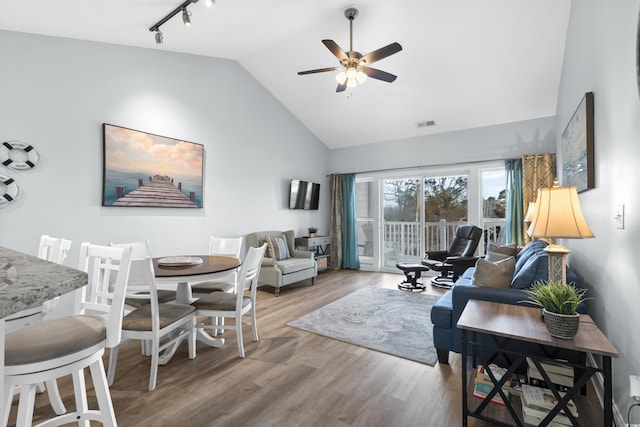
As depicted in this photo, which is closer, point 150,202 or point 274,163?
point 150,202

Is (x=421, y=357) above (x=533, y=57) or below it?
below

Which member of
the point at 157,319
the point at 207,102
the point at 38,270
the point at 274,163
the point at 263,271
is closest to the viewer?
the point at 38,270

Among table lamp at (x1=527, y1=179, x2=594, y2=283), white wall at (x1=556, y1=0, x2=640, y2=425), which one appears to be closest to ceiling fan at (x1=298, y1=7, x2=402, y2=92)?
white wall at (x1=556, y1=0, x2=640, y2=425)

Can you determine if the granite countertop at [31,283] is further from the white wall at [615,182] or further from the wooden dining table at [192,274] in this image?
the white wall at [615,182]

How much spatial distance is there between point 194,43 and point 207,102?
0.78 m

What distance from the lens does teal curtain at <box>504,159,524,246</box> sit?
4.71 meters

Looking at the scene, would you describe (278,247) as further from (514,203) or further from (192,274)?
(514,203)

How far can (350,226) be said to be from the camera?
6.46 metres

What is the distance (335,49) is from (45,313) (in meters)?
3.04

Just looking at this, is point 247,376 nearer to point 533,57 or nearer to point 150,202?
point 150,202

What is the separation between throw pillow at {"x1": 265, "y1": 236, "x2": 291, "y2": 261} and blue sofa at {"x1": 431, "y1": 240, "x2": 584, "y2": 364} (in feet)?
9.57

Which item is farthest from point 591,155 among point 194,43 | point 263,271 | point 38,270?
point 194,43

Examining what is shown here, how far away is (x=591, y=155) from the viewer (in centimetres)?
228

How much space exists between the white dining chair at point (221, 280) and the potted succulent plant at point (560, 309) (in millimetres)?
2161
